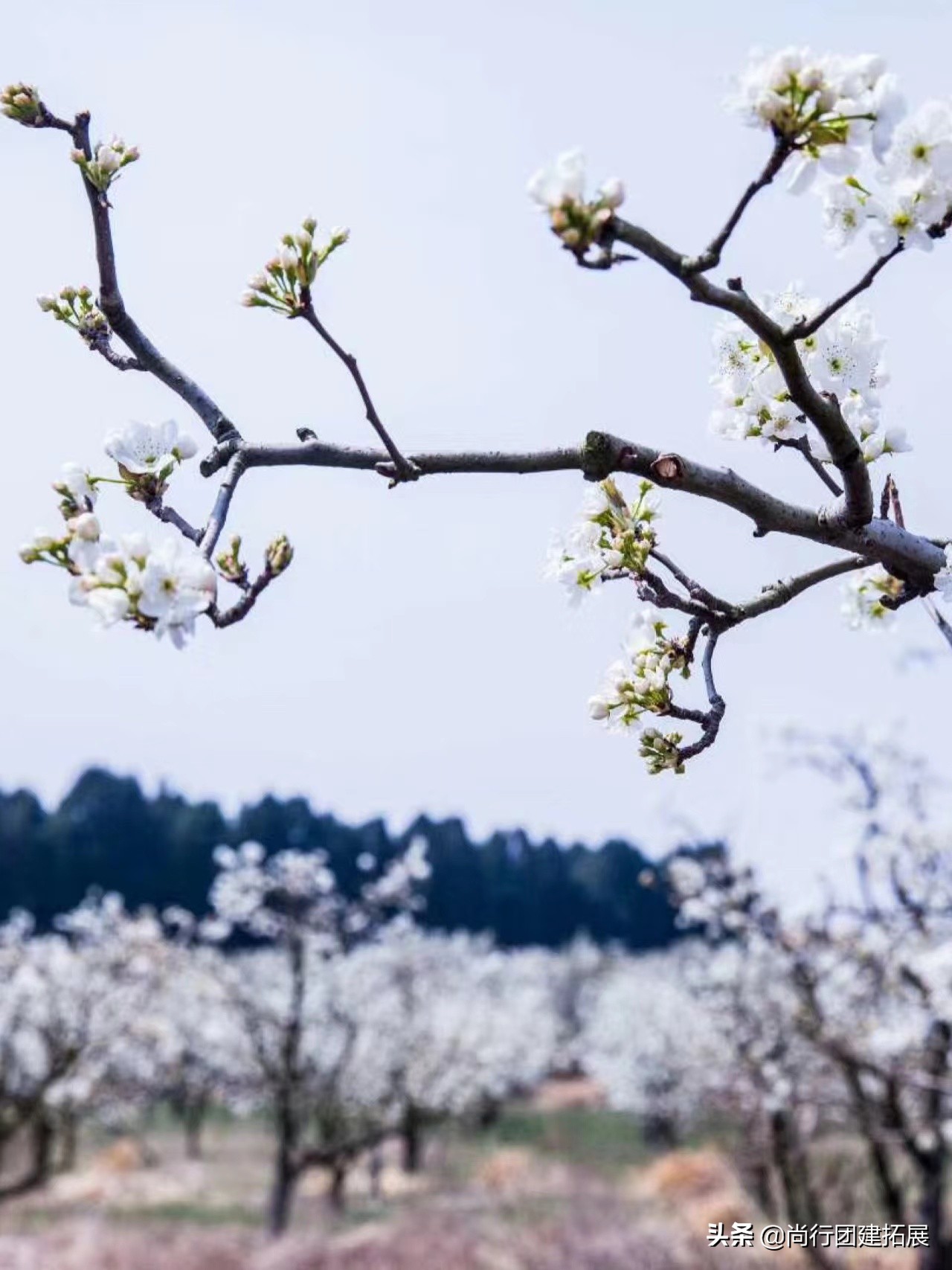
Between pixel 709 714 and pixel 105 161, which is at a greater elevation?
pixel 105 161

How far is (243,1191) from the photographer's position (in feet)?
78.1

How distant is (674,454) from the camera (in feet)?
5.58

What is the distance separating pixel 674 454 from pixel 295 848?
66561 millimetres

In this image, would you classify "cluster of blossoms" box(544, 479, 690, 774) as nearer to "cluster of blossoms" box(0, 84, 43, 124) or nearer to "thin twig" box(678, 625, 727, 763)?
"thin twig" box(678, 625, 727, 763)

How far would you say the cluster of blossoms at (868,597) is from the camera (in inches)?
95.1

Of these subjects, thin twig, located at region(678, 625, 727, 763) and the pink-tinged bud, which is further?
thin twig, located at region(678, 625, 727, 763)

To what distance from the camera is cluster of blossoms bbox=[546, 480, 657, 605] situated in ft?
6.44

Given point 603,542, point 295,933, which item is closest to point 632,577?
point 603,542

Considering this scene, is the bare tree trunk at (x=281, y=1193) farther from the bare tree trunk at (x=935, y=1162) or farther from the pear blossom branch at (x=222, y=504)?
the pear blossom branch at (x=222, y=504)

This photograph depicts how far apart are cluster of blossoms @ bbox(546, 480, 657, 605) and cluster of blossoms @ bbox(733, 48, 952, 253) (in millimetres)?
596

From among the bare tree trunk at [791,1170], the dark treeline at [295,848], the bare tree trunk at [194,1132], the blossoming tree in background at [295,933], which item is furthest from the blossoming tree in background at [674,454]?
the dark treeline at [295,848]

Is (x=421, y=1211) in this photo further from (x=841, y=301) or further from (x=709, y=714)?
(x=841, y=301)

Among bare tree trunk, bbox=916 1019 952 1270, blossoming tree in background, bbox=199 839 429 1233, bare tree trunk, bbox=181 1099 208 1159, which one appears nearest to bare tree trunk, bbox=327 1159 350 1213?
blossoming tree in background, bbox=199 839 429 1233

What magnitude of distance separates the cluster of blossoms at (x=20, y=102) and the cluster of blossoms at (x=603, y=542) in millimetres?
1185
